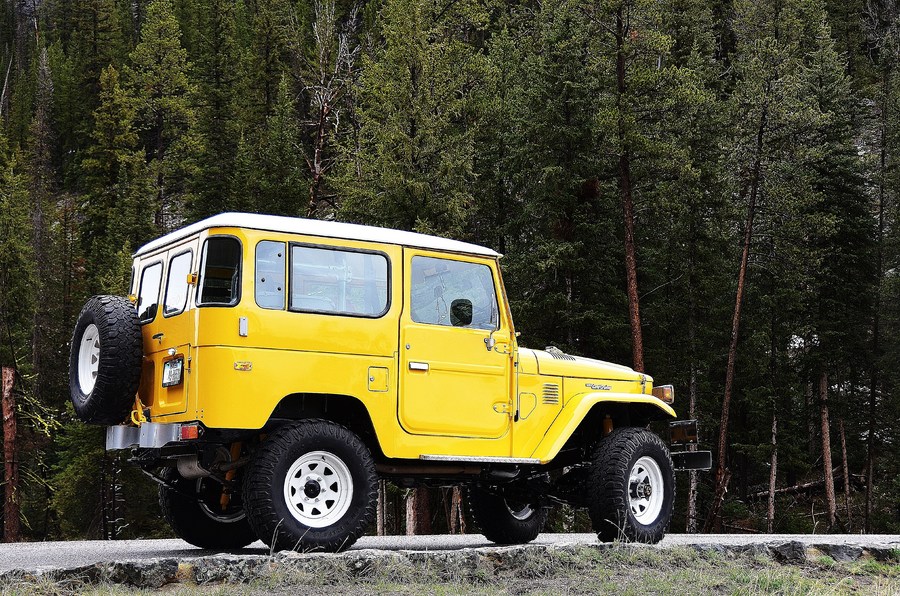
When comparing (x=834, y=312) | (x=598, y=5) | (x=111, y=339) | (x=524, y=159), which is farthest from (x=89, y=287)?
(x=111, y=339)

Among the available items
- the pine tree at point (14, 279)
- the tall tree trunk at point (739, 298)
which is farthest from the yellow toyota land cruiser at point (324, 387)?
the pine tree at point (14, 279)

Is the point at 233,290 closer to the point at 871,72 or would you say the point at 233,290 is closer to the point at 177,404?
the point at 177,404

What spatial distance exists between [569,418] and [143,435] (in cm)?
445

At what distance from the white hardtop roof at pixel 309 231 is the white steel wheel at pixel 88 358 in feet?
3.48

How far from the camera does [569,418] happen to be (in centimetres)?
1109

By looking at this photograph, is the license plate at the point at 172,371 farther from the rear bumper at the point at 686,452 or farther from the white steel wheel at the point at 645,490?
the rear bumper at the point at 686,452

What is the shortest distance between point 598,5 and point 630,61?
199cm

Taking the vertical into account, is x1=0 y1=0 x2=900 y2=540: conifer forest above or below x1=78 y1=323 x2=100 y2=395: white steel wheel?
above

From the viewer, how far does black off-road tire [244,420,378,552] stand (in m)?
8.80

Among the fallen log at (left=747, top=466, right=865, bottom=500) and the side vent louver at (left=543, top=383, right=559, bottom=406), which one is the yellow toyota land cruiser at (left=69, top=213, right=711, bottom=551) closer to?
the side vent louver at (left=543, top=383, right=559, bottom=406)

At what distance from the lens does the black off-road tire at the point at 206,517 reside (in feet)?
36.0

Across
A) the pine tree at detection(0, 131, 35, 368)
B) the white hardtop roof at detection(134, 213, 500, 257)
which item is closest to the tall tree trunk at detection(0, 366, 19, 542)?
the pine tree at detection(0, 131, 35, 368)

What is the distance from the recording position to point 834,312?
3934 cm

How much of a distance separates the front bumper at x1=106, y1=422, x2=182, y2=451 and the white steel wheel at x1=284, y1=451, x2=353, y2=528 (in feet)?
3.45
